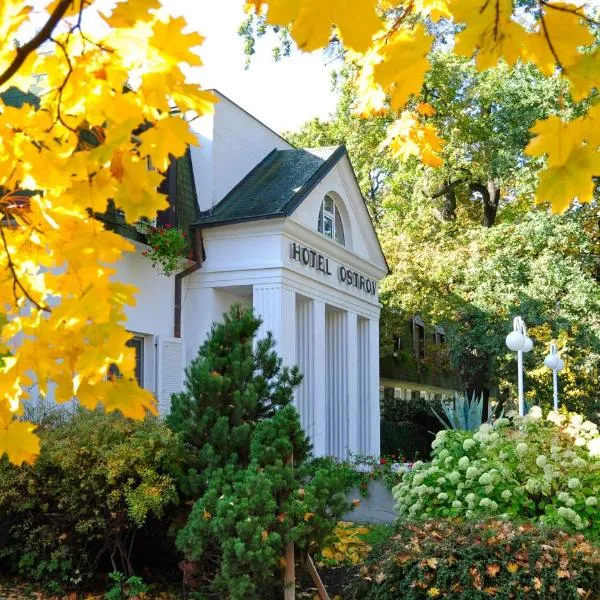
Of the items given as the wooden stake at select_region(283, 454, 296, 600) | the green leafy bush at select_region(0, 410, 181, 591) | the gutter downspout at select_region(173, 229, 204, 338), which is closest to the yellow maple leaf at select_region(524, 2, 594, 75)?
the wooden stake at select_region(283, 454, 296, 600)

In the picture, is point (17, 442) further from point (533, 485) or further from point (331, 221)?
→ point (331, 221)

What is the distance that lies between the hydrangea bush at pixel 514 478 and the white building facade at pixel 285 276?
5823mm

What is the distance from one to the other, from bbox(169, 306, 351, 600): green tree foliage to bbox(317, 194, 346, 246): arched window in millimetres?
8917

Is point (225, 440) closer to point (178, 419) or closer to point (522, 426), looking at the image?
point (178, 419)

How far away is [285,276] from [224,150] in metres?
3.06

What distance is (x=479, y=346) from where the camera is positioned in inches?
843

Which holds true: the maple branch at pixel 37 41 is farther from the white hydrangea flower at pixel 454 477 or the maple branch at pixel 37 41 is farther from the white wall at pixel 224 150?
the white wall at pixel 224 150

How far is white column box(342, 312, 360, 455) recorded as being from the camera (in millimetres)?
16812

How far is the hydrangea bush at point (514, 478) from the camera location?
7617mm

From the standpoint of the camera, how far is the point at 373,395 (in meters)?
18.0

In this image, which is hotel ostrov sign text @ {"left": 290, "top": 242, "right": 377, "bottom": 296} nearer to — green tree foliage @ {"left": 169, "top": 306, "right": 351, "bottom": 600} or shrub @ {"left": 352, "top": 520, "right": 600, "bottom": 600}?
green tree foliage @ {"left": 169, "top": 306, "right": 351, "bottom": 600}

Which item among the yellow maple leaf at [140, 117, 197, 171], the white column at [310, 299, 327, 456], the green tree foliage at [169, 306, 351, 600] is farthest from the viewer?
the white column at [310, 299, 327, 456]

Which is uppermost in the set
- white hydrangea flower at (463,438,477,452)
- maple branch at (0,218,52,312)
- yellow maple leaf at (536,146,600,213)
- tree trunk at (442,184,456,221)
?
tree trunk at (442,184,456,221)

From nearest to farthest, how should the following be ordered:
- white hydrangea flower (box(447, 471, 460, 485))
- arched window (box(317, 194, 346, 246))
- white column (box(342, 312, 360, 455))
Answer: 1. white hydrangea flower (box(447, 471, 460, 485))
2. arched window (box(317, 194, 346, 246))
3. white column (box(342, 312, 360, 455))
